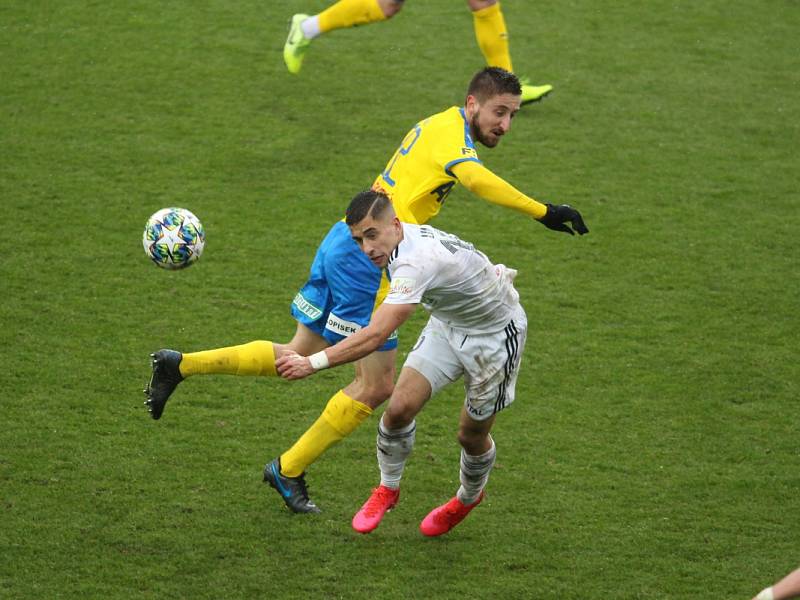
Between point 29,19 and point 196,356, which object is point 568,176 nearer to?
point 196,356

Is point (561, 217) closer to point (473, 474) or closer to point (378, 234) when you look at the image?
point (378, 234)

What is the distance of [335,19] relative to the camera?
372 inches

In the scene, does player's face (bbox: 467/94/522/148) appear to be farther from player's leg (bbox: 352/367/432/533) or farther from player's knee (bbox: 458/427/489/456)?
player's knee (bbox: 458/427/489/456)

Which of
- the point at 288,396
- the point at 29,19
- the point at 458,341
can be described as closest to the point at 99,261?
the point at 288,396

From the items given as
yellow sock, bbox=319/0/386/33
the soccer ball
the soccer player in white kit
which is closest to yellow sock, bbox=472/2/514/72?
yellow sock, bbox=319/0/386/33

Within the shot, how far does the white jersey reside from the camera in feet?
16.0

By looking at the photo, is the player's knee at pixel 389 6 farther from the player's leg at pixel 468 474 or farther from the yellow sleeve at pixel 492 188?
the player's leg at pixel 468 474

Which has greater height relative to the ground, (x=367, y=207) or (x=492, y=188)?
(x=367, y=207)

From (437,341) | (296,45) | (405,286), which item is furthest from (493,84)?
(296,45)

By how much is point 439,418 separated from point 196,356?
64.2 inches

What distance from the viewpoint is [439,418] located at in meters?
6.62

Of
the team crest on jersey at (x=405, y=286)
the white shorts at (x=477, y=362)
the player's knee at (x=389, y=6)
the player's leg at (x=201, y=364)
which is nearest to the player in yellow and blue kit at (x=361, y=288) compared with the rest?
the player's leg at (x=201, y=364)

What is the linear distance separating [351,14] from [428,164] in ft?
12.7

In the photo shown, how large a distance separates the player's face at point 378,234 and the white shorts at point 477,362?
1.94ft
